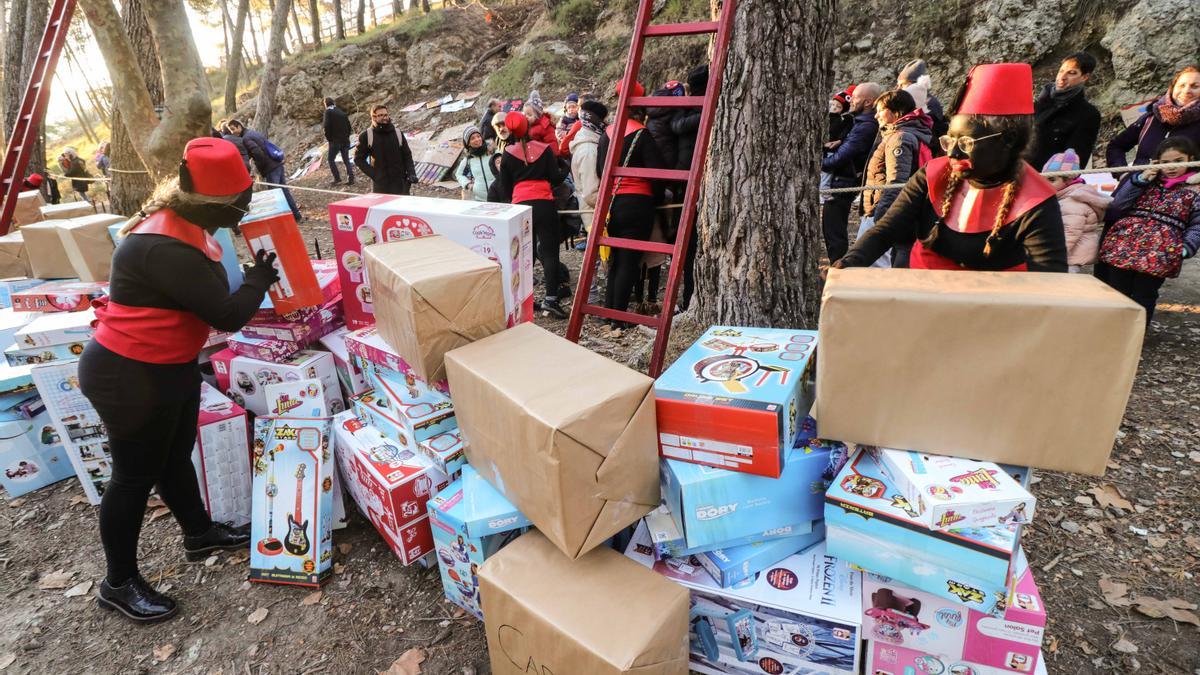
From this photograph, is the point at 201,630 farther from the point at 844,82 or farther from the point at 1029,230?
the point at 844,82

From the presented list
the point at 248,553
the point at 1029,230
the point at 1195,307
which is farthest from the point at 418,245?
the point at 1195,307

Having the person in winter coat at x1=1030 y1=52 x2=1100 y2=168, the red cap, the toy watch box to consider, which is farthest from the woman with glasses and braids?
the person in winter coat at x1=1030 y1=52 x2=1100 y2=168

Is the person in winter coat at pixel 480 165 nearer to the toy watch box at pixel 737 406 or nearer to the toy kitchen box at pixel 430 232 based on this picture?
the toy kitchen box at pixel 430 232

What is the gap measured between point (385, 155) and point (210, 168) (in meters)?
5.83

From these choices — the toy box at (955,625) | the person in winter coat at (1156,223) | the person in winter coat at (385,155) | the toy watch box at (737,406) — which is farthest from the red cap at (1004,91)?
the person in winter coat at (385,155)

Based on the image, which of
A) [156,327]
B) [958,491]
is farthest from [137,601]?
[958,491]

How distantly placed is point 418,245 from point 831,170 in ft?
12.5

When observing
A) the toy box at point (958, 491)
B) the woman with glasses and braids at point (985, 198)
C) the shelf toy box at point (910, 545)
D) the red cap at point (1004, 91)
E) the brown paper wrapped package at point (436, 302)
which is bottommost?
the shelf toy box at point (910, 545)

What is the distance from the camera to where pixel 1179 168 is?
352cm

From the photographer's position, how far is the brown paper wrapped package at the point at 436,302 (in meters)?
2.17

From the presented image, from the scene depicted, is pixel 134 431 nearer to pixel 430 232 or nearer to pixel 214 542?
→ pixel 214 542

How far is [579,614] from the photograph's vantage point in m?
1.71

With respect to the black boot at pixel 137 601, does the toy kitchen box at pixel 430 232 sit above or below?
above

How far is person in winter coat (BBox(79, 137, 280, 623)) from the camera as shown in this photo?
2137 mm
